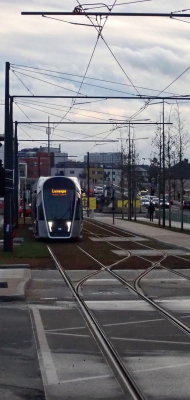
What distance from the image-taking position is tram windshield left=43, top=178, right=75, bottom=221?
135ft

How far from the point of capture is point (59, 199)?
41.5 meters

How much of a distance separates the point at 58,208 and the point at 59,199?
1.71ft

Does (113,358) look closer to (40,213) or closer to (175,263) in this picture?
(175,263)

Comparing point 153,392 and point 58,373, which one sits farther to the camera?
point 58,373

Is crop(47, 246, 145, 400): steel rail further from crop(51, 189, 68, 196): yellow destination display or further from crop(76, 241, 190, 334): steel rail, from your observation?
crop(51, 189, 68, 196): yellow destination display

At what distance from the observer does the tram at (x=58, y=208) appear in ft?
136

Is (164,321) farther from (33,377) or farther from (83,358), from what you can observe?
(33,377)

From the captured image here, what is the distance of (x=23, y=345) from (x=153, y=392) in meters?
3.44

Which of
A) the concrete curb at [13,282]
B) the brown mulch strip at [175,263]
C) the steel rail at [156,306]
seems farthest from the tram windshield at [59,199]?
the concrete curb at [13,282]

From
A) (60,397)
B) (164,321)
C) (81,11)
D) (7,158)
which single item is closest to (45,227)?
(7,158)

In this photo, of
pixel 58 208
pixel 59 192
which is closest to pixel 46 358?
pixel 58 208

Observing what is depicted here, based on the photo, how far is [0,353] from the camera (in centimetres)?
1098

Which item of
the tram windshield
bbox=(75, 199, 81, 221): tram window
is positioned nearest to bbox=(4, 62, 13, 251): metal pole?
the tram windshield

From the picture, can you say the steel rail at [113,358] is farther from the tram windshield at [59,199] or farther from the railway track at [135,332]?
the tram windshield at [59,199]
